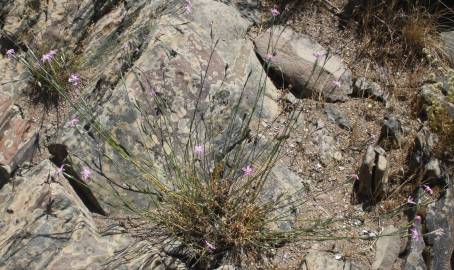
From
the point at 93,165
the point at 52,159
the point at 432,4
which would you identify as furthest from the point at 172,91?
the point at 432,4

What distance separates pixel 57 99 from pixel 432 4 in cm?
356

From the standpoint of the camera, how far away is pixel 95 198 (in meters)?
3.67

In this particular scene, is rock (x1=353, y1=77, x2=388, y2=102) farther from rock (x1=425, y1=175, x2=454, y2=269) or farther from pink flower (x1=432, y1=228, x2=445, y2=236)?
pink flower (x1=432, y1=228, x2=445, y2=236)

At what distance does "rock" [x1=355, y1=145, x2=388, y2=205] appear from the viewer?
3.69m

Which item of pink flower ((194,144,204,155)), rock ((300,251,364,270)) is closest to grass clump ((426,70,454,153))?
rock ((300,251,364,270))

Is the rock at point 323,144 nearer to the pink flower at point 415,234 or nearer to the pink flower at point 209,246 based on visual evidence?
the pink flower at point 415,234

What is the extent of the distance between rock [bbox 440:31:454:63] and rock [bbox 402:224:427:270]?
1921mm

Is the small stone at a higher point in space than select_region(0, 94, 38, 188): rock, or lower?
lower

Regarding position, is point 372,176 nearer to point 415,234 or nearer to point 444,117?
point 415,234

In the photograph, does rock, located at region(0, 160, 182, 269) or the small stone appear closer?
rock, located at region(0, 160, 182, 269)

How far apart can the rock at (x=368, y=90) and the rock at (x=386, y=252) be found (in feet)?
4.27

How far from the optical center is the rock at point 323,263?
3334 mm

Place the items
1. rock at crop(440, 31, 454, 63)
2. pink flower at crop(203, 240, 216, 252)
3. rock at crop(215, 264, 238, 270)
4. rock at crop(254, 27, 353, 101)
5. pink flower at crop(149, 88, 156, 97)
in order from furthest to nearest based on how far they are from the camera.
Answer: rock at crop(440, 31, 454, 63)
rock at crop(254, 27, 353, 101)
pink flower at crop(149, 88, 156, 97)
rock at crop(215, 264, 238, 270)
pink flower at crop(203, 240, 216, 252)

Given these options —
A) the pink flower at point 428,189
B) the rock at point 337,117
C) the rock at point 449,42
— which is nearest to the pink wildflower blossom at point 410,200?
the pink flower at point 428,189
